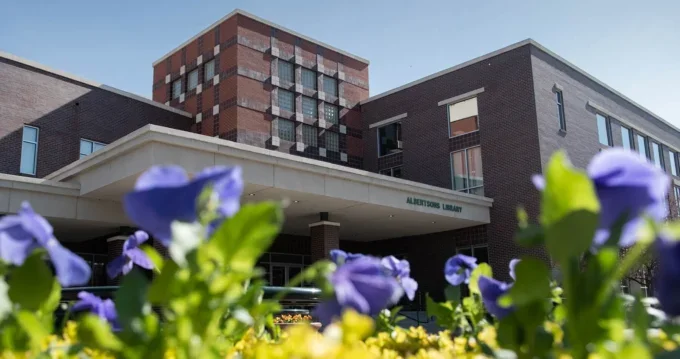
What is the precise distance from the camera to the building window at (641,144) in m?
33.0

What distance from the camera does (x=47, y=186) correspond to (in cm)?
1866

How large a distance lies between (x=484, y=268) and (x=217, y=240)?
1.31 meters

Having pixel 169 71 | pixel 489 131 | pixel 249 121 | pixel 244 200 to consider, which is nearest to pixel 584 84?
pixel 489 131

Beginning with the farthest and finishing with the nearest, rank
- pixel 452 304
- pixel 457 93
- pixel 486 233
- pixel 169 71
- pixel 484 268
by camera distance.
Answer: pixel 169 71 < pixel 457 93 < pixel 486 233 < pixel 452 304 < pixel 484 268

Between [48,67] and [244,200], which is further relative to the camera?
[48,67]

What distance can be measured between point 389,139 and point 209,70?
10189mm

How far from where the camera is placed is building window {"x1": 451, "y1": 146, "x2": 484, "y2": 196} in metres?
27.3

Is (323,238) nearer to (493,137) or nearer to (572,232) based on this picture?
(493,137)

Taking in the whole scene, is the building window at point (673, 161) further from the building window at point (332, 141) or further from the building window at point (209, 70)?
the building window at point (209, 70)

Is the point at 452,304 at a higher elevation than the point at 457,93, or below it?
below

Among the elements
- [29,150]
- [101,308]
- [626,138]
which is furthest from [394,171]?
[101,308]

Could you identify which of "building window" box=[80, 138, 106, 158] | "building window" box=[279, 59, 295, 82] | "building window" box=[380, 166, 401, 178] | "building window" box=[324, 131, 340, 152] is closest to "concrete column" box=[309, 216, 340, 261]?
"building window" box=[380, 166, 401, 178]

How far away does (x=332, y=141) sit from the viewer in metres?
33.4

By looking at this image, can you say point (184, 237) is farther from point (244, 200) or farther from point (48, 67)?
point (48, 67)
